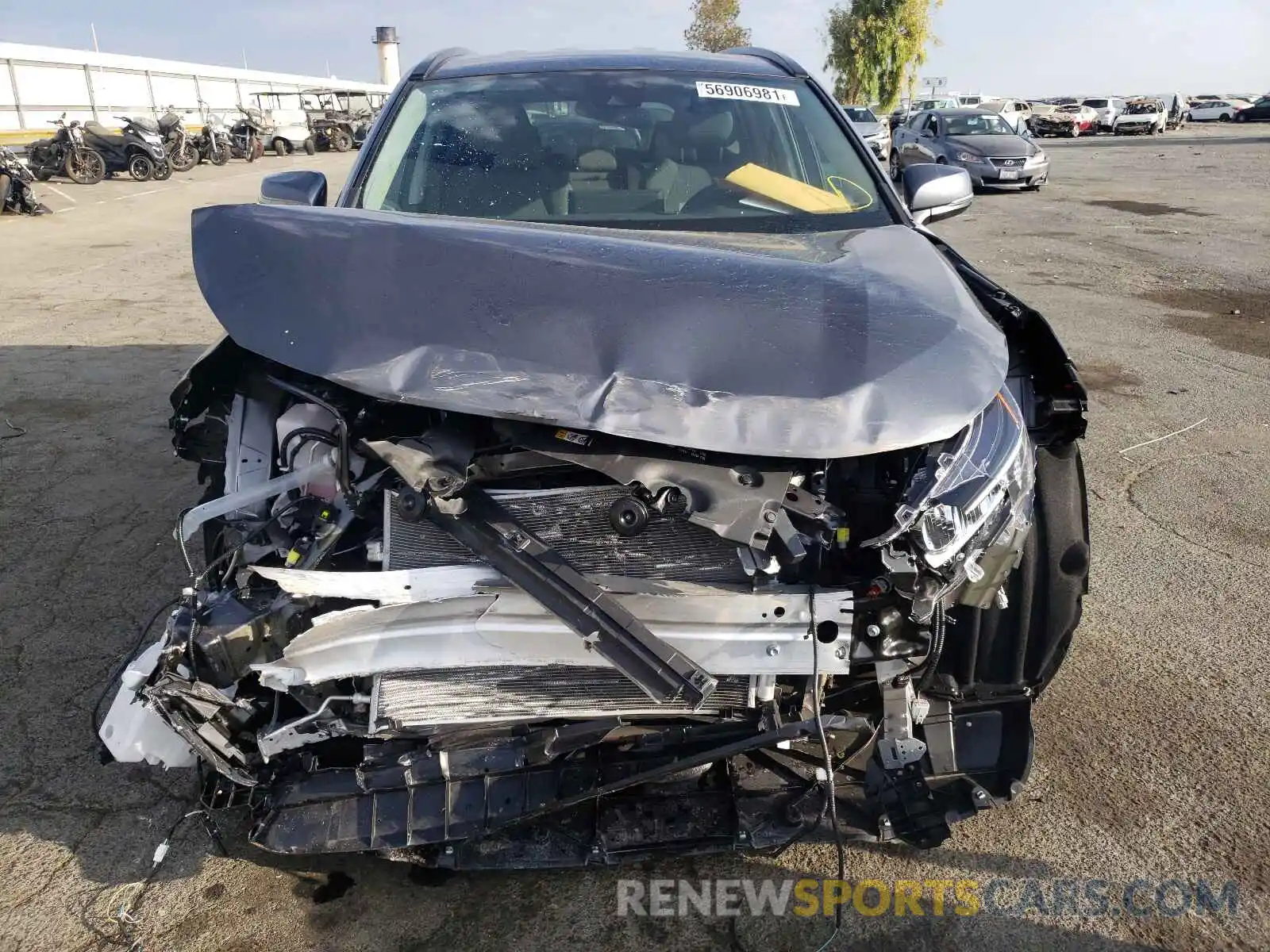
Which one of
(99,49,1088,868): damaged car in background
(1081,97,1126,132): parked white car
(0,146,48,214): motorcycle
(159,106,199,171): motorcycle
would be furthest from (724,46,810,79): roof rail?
(1081,97,1126,132): parked white car

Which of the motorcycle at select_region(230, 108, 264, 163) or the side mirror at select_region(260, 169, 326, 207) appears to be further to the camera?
the motorcycle at select_region(230, 108, 264, 163)

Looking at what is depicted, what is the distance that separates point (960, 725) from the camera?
2.16 m

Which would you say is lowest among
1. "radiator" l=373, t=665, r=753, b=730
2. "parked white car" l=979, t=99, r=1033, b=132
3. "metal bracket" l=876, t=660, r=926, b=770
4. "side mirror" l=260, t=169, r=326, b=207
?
"metal bracket" l=876, t=660, r=926, b=770

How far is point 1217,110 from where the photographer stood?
44.8 m

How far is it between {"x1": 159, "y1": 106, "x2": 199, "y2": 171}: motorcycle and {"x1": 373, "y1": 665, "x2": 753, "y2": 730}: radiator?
2320 centimetres

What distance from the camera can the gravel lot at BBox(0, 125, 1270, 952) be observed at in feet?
6.82

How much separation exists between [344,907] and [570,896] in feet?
1.78

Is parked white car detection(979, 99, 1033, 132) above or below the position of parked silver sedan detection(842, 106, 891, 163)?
above

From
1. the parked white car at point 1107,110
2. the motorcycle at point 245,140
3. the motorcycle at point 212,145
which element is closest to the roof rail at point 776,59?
the motorcycle at point 212,145

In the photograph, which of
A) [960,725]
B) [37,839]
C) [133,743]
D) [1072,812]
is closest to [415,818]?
[133,743]

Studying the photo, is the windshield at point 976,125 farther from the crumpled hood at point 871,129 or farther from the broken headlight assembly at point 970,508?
the broken headlight assembly at point 970,508

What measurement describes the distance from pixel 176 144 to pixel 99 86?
10394 mm

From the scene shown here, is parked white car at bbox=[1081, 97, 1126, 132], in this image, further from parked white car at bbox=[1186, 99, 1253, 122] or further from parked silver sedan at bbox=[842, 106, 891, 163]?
parked silver sedan at bbox=[842, 106, 891, 163]

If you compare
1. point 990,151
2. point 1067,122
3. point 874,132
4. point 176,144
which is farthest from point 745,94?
point 1067,122
